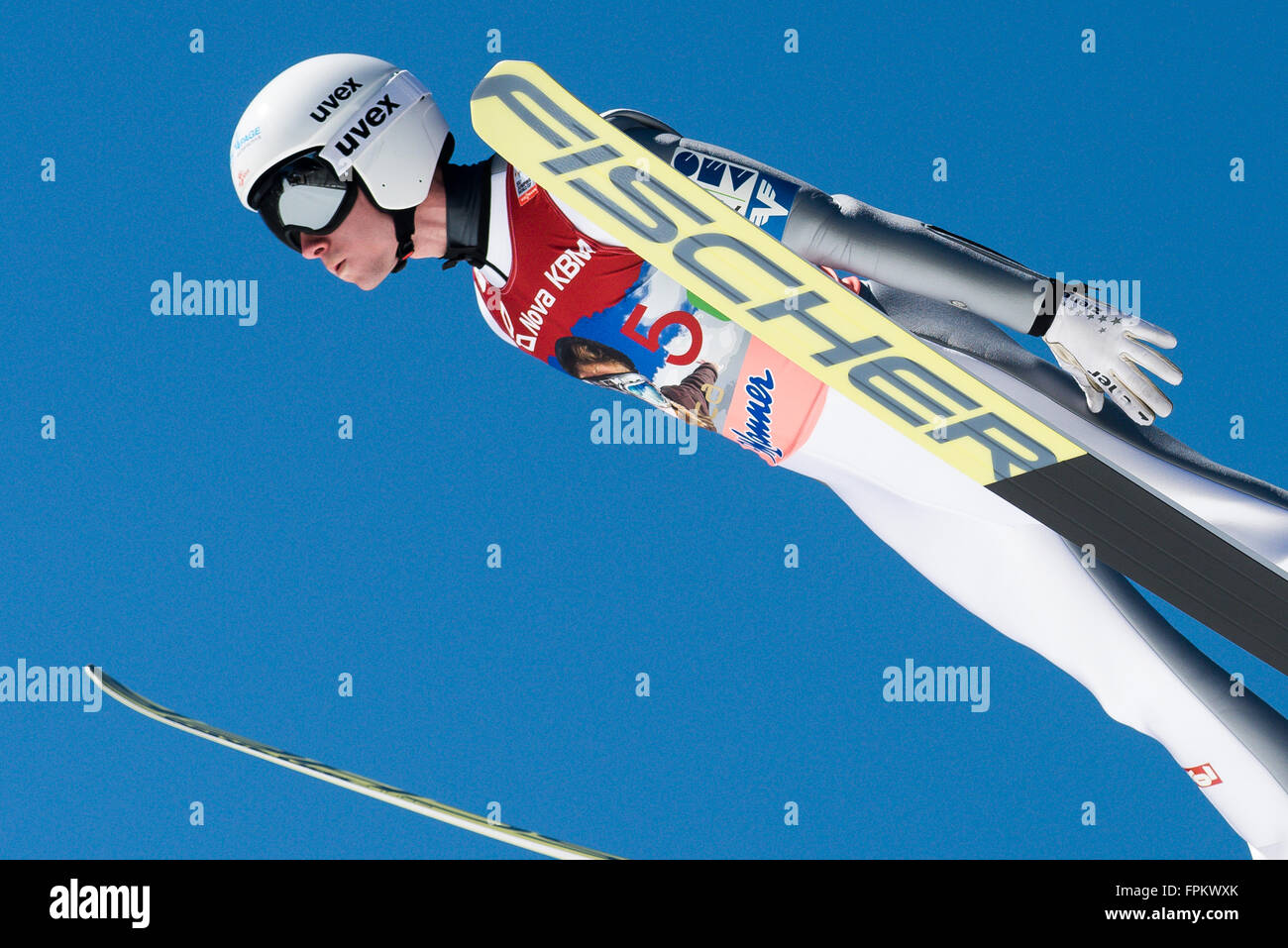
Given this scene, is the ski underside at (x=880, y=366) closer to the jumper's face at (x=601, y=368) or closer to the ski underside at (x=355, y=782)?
the jumper's face at (x=601, y=368)

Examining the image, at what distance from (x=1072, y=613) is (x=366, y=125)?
1.35 meters

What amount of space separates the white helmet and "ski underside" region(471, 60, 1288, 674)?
0.24 meters

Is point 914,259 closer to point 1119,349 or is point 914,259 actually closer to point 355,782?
point 1119,349

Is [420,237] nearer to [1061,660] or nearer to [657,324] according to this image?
[657,324]

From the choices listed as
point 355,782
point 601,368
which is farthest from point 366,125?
point 355,782

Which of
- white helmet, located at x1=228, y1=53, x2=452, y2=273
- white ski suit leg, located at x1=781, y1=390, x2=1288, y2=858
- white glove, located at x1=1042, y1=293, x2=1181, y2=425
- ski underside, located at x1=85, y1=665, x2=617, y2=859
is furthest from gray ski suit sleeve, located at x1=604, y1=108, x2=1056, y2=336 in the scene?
ski underside, located at x1=85, y1=665, x2=617, y2=859

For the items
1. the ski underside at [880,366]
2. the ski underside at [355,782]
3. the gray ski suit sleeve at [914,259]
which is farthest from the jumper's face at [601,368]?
the ski underside at [355,782]

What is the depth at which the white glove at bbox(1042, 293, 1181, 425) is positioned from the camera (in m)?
1.97

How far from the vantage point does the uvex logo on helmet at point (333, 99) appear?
2033 mm

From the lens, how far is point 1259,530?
7.13 ft

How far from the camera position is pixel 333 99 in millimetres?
2043

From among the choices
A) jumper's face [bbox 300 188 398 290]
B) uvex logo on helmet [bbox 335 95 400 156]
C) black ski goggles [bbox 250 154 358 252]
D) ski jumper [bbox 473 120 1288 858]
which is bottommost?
ski jumper [bbox 473 120 1288 858]

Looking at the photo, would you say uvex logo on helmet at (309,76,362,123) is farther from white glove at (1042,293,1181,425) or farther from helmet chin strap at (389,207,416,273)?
white glove at (1042,293,1181,425)

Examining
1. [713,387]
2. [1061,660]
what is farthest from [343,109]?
[1061,660]
